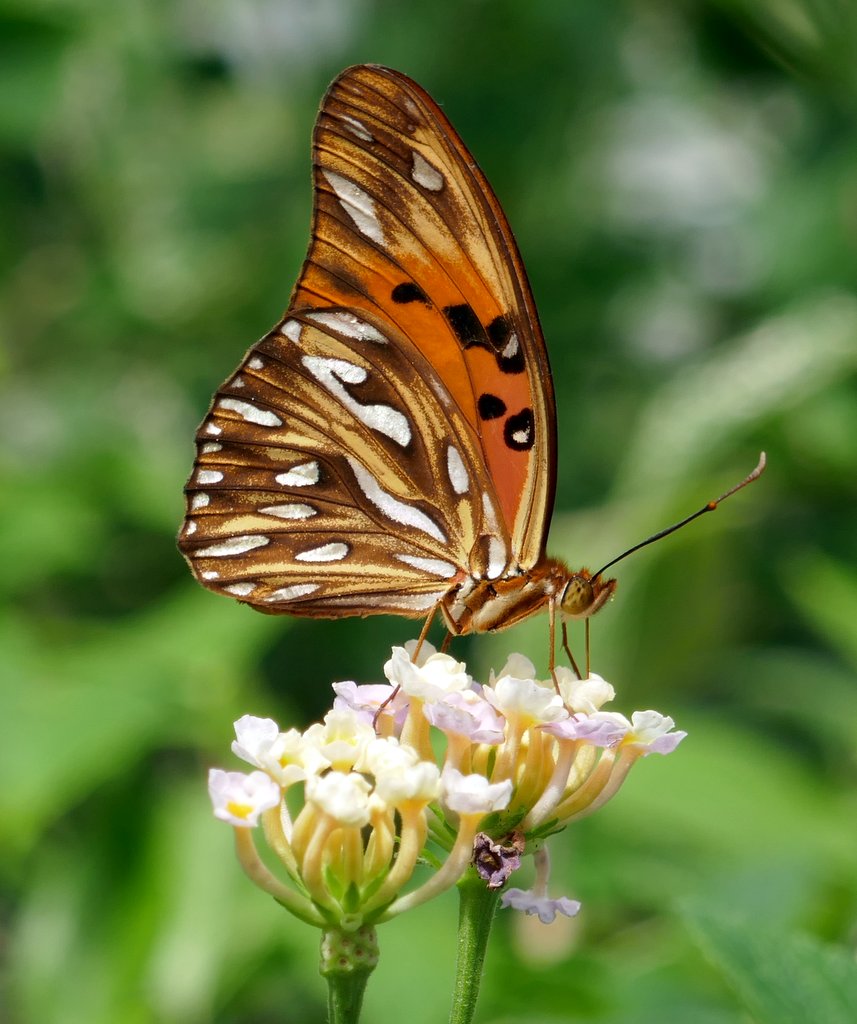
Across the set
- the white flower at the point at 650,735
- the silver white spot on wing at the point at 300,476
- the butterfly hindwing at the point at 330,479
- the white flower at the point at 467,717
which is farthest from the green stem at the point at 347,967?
the silver white spot on wing at the point at 300,476

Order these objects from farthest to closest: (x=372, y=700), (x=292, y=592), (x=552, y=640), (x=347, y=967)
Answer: (x=292, y=592) < (x=552, y=640) < (x=372, y=700) < (x=347, y=967)

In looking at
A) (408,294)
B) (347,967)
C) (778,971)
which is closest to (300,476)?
(408,294)

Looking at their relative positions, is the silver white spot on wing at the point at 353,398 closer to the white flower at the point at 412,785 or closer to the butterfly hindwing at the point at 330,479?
the butterfly hindwing at the point at 330,479

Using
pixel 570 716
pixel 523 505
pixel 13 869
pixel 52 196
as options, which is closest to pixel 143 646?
pixel 13 869

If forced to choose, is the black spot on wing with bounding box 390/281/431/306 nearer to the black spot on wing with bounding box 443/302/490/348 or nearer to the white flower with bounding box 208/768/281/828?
the black spot on wing with bounding box 443/302/490/348

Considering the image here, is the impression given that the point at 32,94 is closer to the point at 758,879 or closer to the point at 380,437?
the point at 380,437

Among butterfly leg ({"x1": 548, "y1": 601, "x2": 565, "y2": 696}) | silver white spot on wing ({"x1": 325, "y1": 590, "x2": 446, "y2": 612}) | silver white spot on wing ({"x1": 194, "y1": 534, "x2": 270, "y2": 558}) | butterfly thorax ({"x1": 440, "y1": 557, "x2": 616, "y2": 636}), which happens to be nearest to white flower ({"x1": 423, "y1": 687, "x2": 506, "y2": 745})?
Answer: butterfly leg ({"x1": 548, "y1": 601, "x2": 565, "y2": 696})

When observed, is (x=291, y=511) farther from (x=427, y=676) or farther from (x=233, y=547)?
(x=427, y=676)
